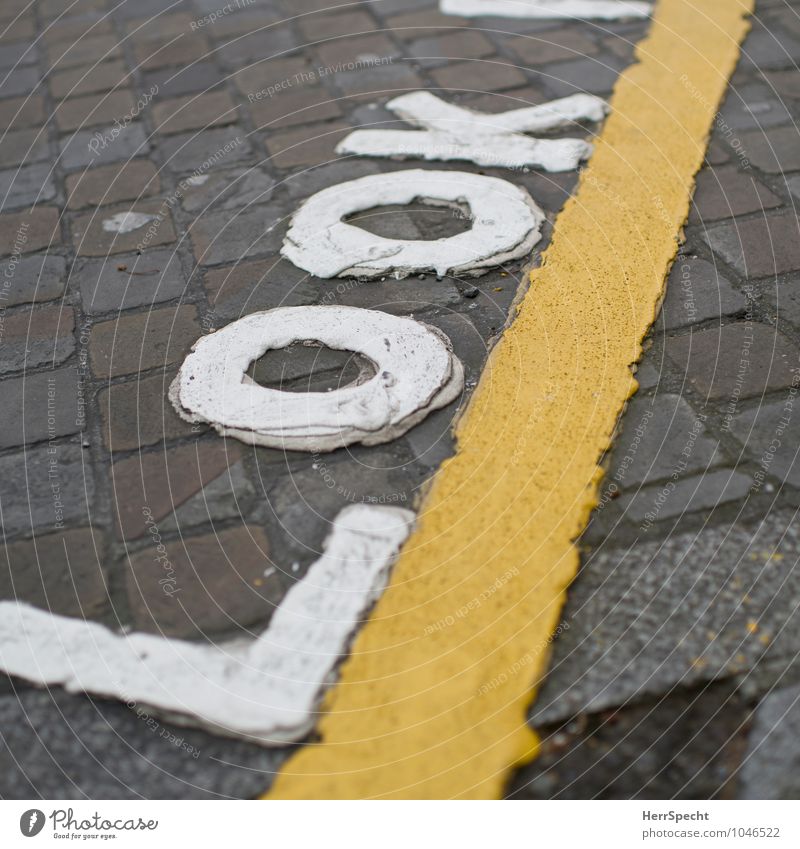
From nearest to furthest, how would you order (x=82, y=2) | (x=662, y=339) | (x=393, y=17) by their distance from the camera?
(x=662, y=339), (x=393, y=17), (x=82, y=2)

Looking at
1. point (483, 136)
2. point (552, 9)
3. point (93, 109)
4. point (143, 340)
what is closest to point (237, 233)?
point (143, 340)

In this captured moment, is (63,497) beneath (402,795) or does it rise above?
above

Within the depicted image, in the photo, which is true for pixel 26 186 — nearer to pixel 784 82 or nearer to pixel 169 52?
pixel 169 52

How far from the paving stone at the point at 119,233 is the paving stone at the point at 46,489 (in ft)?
2.52

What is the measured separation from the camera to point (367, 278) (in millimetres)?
2166

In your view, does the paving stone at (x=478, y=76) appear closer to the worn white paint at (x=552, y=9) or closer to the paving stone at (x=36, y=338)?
the worn white paint at (x=552, y=9)

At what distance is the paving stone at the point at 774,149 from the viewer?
96.2 inches

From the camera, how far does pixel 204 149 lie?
2.77 meters

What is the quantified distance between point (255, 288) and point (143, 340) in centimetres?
31

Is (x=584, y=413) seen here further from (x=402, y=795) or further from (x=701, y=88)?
(x=701, y=88)

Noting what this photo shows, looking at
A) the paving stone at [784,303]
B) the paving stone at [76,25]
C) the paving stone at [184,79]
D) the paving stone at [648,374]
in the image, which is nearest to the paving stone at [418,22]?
the paving stone at [184,79]

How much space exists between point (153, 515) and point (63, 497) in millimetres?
210
